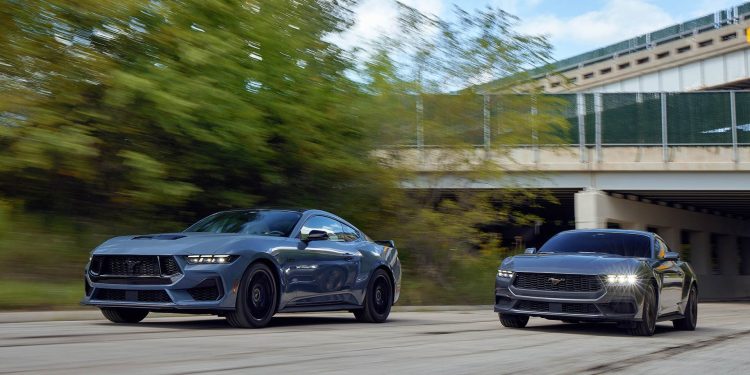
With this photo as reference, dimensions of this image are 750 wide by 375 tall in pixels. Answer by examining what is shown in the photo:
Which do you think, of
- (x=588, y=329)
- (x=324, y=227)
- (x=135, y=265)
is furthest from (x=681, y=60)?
(x=135, y=265)

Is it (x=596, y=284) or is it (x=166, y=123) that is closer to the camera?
(x=596, y=284)

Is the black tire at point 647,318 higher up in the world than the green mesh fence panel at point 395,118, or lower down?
lower down

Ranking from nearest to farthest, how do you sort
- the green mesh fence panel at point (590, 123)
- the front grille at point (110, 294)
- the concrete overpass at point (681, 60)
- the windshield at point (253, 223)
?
the front grille at point (110, 294), the windshield at point (253, 223), the green mesh fence panel at point (590, 123), the concrete overpass at point (681, 60)

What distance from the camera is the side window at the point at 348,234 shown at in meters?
13.1

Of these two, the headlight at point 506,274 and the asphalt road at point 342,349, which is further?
the headlight at point 506,274

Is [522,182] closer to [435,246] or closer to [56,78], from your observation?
[435,246]

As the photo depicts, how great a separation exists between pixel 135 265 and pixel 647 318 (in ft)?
21.2

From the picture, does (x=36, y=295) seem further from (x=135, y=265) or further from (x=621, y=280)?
(x=621, y=280)

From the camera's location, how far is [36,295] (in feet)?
45.1

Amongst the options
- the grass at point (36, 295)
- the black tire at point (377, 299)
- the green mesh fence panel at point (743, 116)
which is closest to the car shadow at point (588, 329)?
the black tire at point (377, 299)

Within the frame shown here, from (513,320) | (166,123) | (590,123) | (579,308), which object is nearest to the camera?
(579,308)

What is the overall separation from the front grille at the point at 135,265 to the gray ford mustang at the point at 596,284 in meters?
4.82

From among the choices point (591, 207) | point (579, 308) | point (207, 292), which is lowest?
point (579, 308)

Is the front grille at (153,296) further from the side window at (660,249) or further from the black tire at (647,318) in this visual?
the side window at (660,249)
